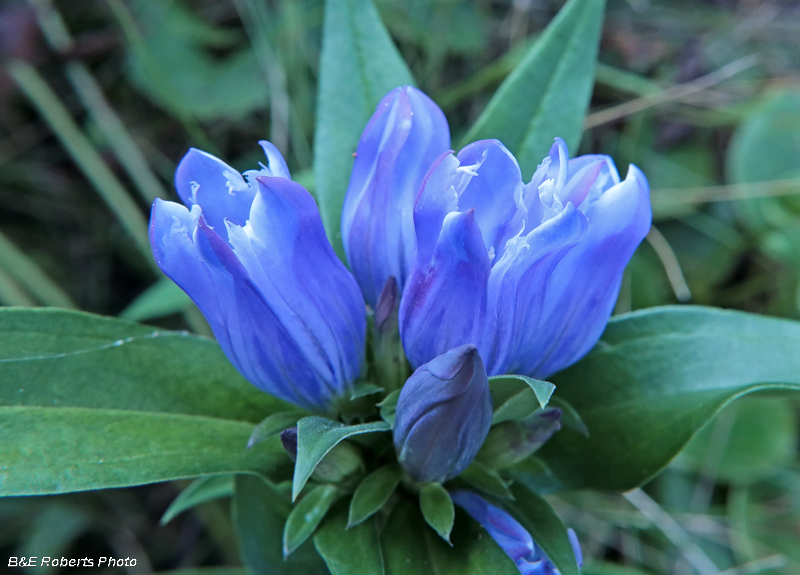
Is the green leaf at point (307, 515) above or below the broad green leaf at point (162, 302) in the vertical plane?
above

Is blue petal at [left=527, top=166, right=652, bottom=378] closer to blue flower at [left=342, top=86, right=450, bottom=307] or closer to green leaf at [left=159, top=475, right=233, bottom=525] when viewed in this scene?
blue flower at [left=342, top=86, right=450, bottom=307]

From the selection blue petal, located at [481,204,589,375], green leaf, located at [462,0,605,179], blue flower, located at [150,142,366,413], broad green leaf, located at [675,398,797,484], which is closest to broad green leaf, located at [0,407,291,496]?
blue flower, located at [150,142,366,413]

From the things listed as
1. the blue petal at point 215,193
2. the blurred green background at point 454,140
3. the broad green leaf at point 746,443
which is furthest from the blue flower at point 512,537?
the broad green leaf at point 746,443

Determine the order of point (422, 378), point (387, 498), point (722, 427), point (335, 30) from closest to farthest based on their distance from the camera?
1. point (422, 378)
2. point (387, 498)
3. point (335, 30)
4. point (722, 427)

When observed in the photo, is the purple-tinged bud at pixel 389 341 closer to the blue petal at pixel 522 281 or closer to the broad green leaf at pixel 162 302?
the blue petal at pixel 522 281

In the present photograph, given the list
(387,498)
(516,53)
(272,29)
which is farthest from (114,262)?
(387,498)

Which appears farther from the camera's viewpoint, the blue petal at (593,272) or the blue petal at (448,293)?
the blue petal at (593,272)

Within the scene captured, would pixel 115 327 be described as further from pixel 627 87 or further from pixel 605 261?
pixel 627 87
